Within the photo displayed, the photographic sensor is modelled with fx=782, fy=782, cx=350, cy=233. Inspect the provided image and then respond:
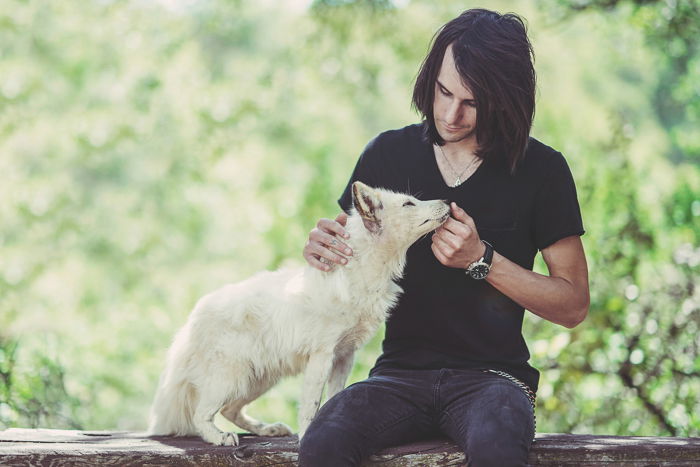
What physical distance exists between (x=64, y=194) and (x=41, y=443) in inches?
399

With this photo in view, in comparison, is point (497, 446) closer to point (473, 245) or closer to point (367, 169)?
point (473, 245)

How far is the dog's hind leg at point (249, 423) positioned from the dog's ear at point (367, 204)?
79 cm

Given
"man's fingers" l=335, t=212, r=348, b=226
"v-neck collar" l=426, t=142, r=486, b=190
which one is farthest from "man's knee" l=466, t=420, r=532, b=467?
"man's fingers" l=335, t=212, r=348, b=226

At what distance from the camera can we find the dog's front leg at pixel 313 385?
2.70m

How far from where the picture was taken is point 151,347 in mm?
9859

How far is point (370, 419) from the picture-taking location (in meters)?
2.36

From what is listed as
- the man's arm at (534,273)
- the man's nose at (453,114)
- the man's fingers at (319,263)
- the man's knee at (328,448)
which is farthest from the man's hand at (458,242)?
the man's knee at (328,448)

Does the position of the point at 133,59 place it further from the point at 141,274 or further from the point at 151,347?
the point at 151,347

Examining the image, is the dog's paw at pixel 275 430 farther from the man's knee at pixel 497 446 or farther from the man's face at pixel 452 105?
the man's face at pixel 452 105

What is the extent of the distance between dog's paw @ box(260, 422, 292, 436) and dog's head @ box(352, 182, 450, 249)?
2.80 feet

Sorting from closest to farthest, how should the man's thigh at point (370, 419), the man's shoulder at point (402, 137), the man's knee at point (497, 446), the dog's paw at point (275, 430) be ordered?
the man's knee at point (497, 446) < the man's thigh at point (370, 419) < the man's shoulder at point (402, 137) < the dog's paw at point (275, 430)

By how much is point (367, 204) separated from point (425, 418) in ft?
2.45

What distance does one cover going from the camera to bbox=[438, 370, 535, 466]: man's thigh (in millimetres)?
2154

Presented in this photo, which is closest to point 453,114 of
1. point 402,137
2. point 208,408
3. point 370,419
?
point 402,137
